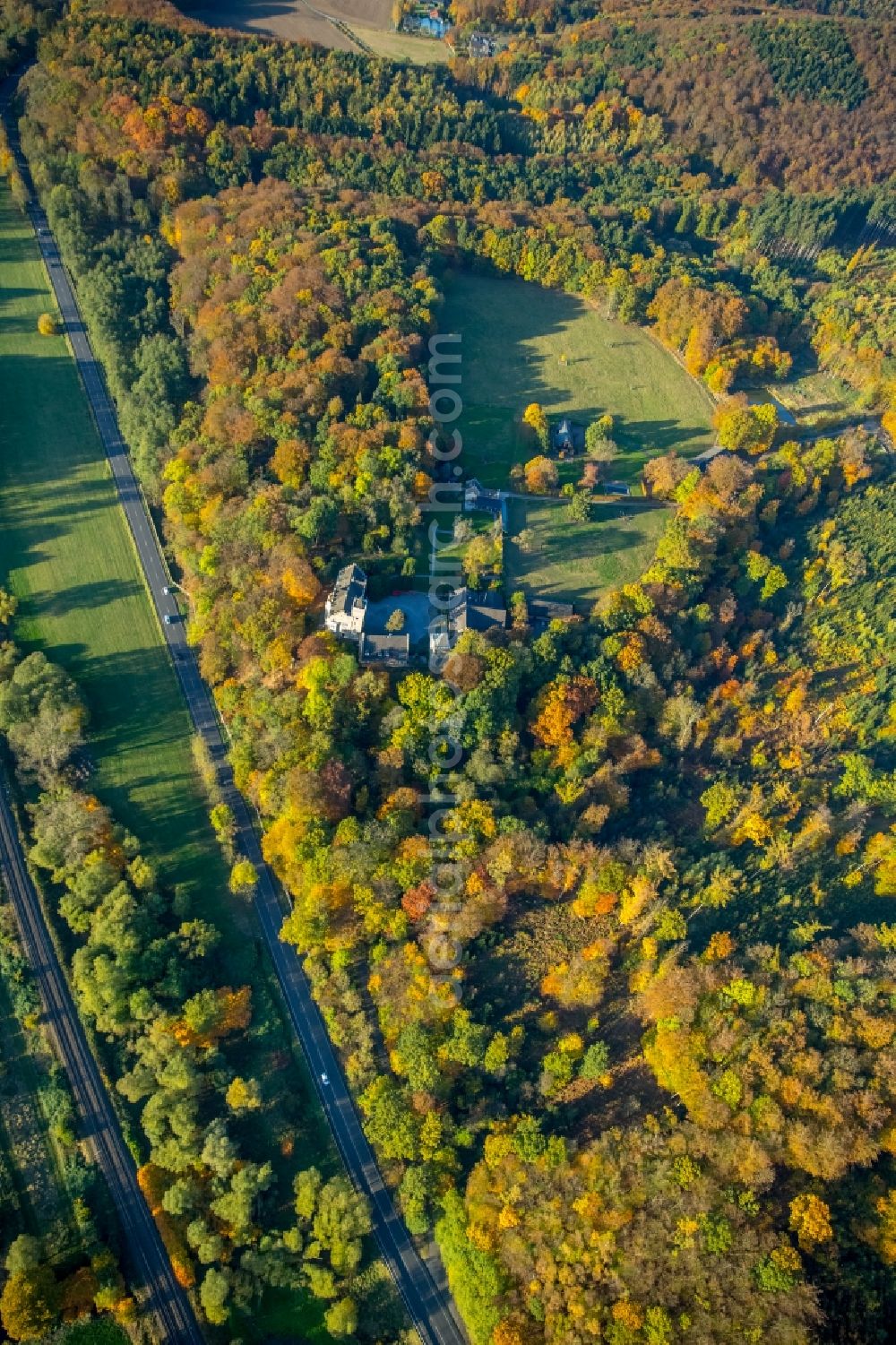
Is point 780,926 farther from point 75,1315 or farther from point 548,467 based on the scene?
point 75,1315

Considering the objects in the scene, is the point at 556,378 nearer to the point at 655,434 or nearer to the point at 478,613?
the point at 655,434

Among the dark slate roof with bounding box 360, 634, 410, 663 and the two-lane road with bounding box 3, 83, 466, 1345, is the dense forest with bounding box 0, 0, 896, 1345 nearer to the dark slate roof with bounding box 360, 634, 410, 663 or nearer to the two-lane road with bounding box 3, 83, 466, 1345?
the two-lane road with bounding box 3, 83, 466, 1345

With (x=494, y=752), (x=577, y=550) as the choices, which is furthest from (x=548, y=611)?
(x=494, y=752)

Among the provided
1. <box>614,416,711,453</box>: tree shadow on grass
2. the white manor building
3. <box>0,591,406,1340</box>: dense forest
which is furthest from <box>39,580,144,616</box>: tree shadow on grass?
<box>614,416,711,453</box>: tree shadow on grass

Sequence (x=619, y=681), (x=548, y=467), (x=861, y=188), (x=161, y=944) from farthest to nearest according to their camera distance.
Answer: (x=861, y=188), (x=548, y=467), (x=619, y=681), (x=161, y=944)

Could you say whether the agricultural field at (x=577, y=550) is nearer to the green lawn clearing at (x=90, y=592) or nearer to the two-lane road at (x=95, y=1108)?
the green lawn clearing at (x=90, y=592)

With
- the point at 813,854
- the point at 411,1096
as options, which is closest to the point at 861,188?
the point at 813,854
